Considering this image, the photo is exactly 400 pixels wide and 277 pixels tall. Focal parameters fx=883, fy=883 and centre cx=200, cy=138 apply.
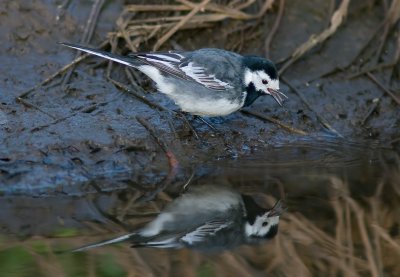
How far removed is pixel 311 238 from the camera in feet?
22.7

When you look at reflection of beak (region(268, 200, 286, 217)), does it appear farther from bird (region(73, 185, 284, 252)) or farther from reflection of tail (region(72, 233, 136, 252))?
reflection of tail (region(72, 233, 136, 252))

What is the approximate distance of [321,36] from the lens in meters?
9.84

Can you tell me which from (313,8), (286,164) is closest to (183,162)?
(286,164)

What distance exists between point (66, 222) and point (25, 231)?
0.35 m

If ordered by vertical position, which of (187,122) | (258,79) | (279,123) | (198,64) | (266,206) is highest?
(198,64)

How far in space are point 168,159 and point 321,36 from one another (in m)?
2.64

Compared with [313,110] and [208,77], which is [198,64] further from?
[313,110]

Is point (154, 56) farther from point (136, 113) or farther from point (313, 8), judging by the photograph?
point (313, 8)

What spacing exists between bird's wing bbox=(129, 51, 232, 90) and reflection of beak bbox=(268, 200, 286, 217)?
1.27m

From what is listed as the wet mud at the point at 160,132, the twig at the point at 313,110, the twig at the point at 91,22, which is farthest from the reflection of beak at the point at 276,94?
the twig at the point at 91,22

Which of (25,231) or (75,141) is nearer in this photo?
(25,231)

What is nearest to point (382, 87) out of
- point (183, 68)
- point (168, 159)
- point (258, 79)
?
point (258, 79)

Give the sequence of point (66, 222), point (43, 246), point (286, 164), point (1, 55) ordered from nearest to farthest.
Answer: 1. point (43, 246)
2. point (66, 222)
3. point (286, 164)
4. point (1, 55)

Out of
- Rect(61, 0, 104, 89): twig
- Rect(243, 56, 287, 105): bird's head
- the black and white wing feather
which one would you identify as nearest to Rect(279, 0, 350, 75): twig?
Rect(243, 56, 287, 105): bird's head
